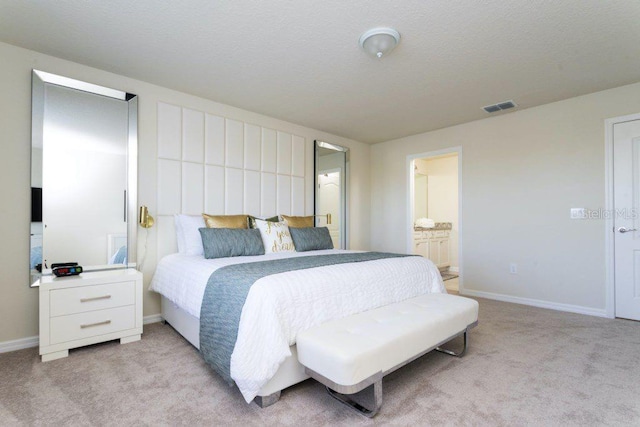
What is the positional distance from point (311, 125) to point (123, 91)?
2.33 meters

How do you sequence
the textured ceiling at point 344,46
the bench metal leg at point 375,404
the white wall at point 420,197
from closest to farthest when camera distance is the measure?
the bench metal leg at point 375,404
the textured ceiling at point 344,46
the white wall at point 420,197

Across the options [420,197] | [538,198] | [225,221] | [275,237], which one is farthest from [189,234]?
[420,197]

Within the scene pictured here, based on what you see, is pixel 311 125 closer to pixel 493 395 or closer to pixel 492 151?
pixel 492 151

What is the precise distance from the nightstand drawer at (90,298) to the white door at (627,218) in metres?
4.69

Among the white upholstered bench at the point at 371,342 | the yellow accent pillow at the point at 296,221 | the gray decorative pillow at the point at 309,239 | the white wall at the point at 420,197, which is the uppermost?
the white wall at the point at 420,197

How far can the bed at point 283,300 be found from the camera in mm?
1667

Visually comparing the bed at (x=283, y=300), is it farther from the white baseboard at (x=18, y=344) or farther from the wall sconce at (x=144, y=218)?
the white baseboard at (x=18, y=344)

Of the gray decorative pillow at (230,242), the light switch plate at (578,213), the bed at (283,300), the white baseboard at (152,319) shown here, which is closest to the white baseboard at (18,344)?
the white baseboard at (152,319)

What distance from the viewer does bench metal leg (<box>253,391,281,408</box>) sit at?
5.64 feet

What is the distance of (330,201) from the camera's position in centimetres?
491

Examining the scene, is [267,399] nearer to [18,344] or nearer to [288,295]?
[288,295]

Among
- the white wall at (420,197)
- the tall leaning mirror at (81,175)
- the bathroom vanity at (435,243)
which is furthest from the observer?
the white wall at (420,197)

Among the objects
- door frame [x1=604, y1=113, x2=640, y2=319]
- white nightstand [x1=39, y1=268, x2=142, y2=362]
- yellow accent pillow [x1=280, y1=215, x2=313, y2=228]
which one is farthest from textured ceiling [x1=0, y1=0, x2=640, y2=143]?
white nightstand [x1=39, y1=268, x2=142, y2=362]

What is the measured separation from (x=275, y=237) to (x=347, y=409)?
6.62ft
